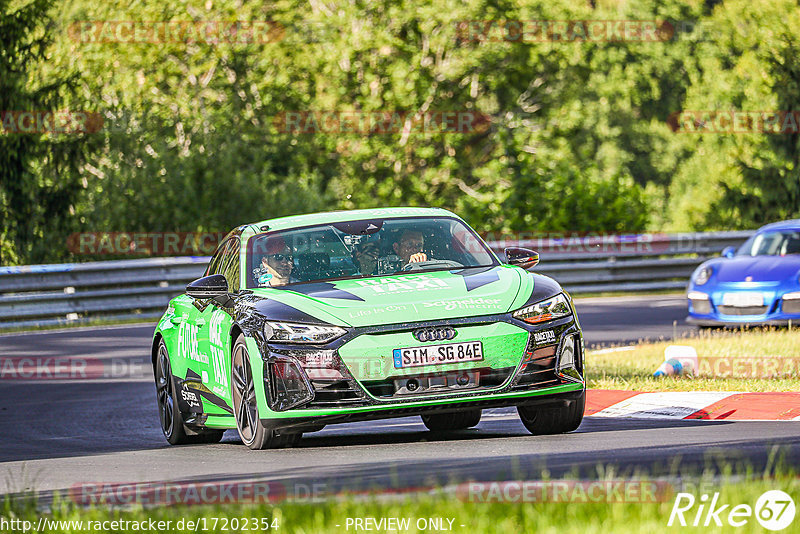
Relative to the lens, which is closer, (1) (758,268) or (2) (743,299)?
(2) (743,299)

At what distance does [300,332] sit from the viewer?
26.5 ft

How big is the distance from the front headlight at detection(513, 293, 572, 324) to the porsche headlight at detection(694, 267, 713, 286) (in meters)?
8.41

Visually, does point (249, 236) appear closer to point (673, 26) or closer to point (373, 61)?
point (373, 61)

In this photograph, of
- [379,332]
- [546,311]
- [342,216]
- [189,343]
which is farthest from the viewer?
[189,343]

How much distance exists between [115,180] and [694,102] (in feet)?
102

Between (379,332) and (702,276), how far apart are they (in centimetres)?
948

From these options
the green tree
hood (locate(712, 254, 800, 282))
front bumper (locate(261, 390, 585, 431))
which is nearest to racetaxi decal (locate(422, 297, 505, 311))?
front bumper (locate(261, 390, 585, 431))

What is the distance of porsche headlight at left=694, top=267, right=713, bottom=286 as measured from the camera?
54.5 ft

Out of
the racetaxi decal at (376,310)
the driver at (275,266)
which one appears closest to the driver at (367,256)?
the driver at (275,266)

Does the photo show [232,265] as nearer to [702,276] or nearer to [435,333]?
[435,333]

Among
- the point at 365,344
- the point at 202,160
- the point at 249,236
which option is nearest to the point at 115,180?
the point at 202,160

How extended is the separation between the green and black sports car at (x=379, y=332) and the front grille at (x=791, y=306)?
279 inches

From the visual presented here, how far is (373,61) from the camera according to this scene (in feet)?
131

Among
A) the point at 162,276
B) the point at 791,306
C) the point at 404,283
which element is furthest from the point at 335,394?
the point at 162,276
